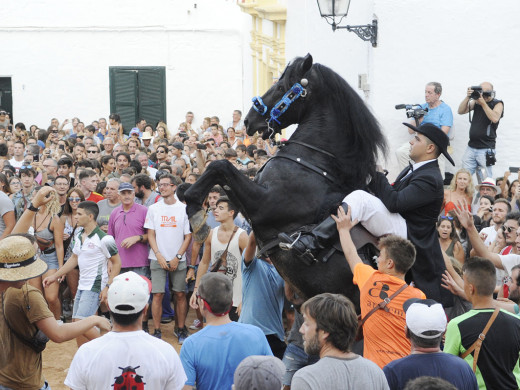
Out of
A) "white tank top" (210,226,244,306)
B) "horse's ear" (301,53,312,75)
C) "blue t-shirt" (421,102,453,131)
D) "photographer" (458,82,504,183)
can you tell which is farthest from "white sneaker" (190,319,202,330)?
"horse's ear" (301,53,312,75)

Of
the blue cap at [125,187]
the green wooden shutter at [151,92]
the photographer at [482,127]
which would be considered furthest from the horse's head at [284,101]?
the green wooden shutter at [151,92]

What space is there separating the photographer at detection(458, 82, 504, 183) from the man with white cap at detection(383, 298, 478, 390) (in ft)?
23.5

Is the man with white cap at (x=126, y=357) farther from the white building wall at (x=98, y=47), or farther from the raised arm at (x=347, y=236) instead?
the white building wall at (x=98, y=47)

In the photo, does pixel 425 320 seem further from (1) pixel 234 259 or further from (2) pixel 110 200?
(2) pixel 110 200

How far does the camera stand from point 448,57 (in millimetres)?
11406

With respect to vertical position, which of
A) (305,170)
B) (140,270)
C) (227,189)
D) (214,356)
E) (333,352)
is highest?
(305,170)

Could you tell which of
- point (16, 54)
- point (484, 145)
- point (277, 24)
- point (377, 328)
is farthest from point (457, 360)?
point (16, 54)

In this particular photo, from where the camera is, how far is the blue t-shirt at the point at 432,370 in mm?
4051

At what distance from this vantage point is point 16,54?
27.0 metres

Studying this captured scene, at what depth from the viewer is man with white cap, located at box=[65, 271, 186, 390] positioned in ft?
13.1

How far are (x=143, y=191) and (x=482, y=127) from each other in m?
4.77

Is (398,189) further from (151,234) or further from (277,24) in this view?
(277,24)

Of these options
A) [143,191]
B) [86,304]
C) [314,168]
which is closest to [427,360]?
[314,168]

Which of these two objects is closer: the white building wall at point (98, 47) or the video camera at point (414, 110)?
the video camera at point (414, 110)
